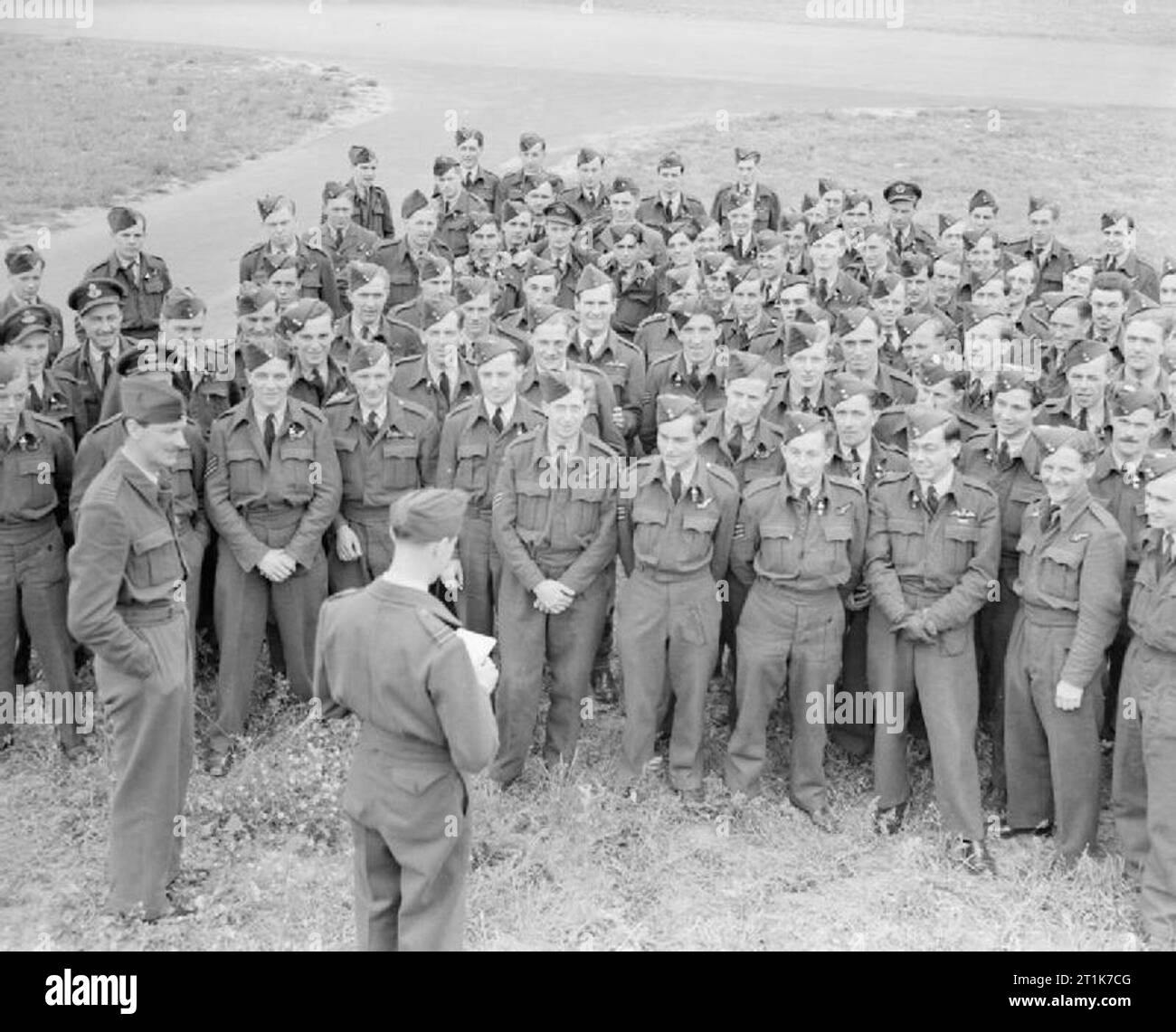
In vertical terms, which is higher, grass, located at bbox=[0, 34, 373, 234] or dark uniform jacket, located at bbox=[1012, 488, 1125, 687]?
grass, located at bbox=[0, 34, 373, 234]

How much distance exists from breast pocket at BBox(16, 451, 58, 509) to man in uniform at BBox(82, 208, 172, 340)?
311cm

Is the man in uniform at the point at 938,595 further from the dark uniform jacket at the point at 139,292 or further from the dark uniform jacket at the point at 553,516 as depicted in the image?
the dark uniform jacket at the point at 139,292

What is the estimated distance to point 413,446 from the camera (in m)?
7.88

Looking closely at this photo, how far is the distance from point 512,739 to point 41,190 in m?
15.4

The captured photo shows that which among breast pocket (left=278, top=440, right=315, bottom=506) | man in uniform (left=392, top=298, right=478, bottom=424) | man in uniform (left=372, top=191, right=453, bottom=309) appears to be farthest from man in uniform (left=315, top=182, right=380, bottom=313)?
breast pocket (left=278, top=440, right=315, bottom=506)

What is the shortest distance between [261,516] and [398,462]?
2.55 feet

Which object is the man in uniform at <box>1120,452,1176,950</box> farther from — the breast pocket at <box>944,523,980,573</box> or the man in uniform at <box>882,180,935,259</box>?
the man in uniform at <box>882,180,935,259</box>

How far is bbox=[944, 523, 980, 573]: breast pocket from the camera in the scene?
691 cm

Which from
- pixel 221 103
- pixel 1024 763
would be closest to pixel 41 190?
pixel 221 103

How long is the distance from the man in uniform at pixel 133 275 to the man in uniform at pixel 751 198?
551 centimetres

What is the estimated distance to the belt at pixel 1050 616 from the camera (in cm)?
668

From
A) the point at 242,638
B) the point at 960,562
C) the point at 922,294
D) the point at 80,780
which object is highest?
the point at 922,294

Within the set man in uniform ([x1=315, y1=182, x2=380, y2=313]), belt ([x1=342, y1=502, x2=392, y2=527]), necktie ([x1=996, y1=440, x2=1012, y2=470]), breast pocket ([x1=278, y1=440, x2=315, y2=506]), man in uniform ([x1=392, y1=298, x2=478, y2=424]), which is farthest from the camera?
man in uniform ([x1=315, y1=182, x2=380, y2=313])

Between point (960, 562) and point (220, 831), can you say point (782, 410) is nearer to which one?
point (960, 562)
